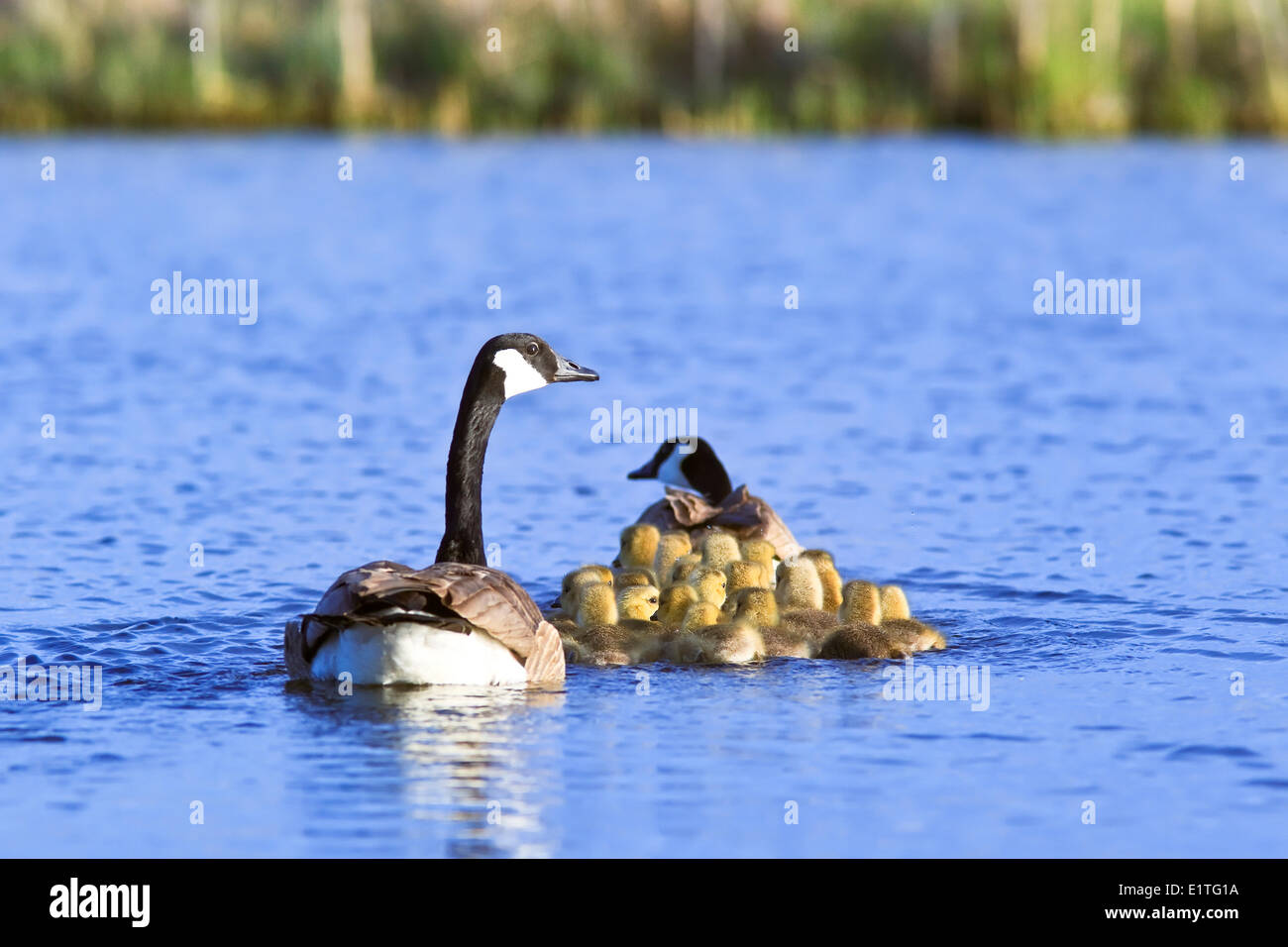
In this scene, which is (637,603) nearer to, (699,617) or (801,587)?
(699,617)

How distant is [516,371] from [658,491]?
3.88 m

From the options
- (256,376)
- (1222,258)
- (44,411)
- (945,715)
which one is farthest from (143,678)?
(1222,258)

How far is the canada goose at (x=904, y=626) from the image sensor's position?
10.2 m

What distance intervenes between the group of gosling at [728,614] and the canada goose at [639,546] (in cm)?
25

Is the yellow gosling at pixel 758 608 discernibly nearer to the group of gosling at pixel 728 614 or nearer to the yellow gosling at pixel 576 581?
the group of gosling at pixel 728 614

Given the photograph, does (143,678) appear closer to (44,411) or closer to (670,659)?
(670,659)

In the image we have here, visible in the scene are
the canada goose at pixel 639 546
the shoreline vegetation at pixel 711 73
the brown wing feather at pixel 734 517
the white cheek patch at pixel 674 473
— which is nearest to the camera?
the canada goose at pixel 639 546

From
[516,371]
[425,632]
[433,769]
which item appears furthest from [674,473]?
[433,769]

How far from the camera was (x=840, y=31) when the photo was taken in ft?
132

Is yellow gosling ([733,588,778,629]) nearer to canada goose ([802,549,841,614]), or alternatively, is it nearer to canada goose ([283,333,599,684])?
canada goose ([802,549,841,614])

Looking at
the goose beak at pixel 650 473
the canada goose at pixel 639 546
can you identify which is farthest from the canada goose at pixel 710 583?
the goose beak at pixel 650 473

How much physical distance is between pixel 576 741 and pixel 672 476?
4686mm

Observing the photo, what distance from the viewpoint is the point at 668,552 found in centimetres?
1151

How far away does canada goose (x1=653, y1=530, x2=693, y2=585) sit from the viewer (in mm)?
11428
